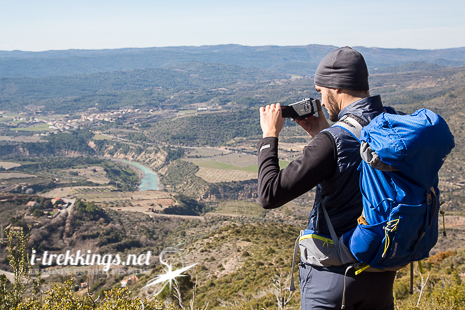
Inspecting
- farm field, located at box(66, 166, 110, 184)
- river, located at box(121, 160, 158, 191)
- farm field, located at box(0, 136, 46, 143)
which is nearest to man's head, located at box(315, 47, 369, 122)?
river, located at box(121, 160, 158, 191)

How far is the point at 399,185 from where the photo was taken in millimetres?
1650

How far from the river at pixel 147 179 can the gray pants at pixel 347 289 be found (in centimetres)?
8858

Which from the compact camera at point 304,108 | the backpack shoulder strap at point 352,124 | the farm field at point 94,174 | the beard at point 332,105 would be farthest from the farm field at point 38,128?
the backpack shoulder strap at point 352,124

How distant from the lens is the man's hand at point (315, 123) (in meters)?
2.58

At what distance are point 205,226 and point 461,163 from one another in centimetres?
5179

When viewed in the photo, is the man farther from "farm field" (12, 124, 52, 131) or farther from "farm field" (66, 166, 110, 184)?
"farm field" (12, 124, 52, 131)

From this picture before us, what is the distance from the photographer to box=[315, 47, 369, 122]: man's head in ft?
6.64

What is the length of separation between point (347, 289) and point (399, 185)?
0.70 metres

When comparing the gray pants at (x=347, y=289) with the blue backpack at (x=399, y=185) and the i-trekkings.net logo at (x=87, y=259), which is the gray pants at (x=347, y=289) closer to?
the blue backpack at (x=399, y=185)

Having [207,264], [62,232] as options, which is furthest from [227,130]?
[207,264]

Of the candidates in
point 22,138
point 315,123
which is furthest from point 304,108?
point 22,138

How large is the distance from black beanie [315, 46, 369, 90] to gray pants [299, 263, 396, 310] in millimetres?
1050

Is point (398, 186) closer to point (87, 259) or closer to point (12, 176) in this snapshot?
point (87, 259)

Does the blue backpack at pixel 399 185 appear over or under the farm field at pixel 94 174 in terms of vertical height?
over
